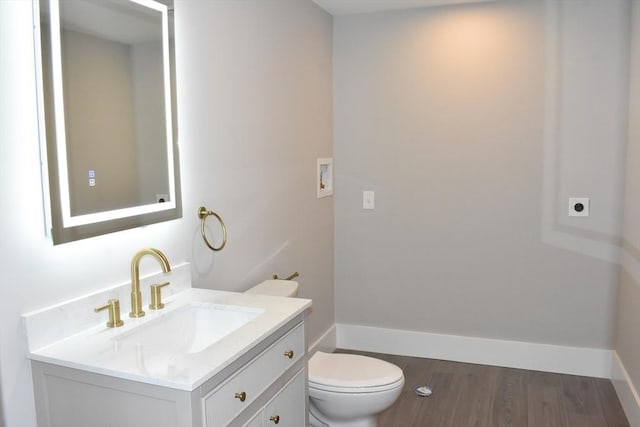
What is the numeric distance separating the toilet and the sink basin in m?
0.61

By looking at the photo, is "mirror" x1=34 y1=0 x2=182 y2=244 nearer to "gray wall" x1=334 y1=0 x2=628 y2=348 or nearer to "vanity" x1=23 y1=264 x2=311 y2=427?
"vanity" x1=23 y1=264 x2=311 y2=427

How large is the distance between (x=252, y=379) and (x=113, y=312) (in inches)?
18.5

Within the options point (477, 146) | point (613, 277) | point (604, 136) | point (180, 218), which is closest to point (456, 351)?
point (613, 277)

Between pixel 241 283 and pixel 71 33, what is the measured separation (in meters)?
1.34

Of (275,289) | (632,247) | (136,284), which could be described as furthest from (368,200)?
(136,284)

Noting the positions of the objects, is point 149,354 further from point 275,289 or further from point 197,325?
point 275,289

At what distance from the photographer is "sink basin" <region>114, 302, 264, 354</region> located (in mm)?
1820

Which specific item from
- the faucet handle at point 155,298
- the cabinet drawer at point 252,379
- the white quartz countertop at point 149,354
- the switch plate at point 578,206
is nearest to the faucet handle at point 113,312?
the white quartz countertop at point 149,354

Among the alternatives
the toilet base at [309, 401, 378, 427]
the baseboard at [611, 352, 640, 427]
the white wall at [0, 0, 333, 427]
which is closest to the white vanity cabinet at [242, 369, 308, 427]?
the toilet base at [309, 401, 378, 427]

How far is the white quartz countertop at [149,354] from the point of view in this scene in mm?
1372

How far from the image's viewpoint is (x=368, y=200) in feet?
12.2

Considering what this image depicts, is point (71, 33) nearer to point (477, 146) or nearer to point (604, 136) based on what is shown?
point (477, 146)

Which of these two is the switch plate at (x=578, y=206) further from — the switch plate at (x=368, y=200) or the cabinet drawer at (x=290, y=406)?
the cabinet drawer at (x=290, y=406)

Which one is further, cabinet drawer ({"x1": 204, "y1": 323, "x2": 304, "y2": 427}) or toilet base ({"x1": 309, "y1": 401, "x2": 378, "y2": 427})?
toilet base ({"x1": 309, "y1": 401, "x2": 378, "y2": 427})
